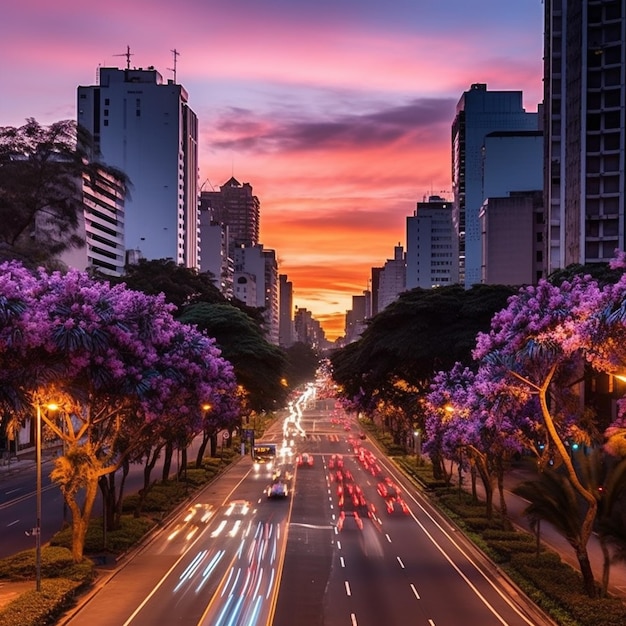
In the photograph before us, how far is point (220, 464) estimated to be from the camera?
74.6 m

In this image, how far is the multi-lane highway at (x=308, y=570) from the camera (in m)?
25.5

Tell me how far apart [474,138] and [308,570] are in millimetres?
154998

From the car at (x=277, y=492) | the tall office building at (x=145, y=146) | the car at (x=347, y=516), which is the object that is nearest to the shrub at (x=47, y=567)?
the car at (x=347, y=516)

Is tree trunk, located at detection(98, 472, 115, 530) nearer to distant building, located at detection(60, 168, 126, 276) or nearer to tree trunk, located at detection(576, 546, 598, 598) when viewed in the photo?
tree trunk, located at detection(576, 546, 598, 598)

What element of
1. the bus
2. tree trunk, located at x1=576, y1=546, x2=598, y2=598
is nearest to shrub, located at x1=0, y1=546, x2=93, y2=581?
tree trunk, located at x1=576, y1=546, x2=598, y2=598

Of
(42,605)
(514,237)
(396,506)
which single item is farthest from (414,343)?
(514,237)

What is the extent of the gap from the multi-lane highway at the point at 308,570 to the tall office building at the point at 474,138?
12089cm

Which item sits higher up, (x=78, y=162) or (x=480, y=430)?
(x=78, y=162)

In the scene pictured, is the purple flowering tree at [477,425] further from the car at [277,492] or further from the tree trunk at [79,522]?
the tree trunk at [79,522]

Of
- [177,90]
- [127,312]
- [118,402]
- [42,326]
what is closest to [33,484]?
[118,402]

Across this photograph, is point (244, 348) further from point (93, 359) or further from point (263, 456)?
point (93, 359)

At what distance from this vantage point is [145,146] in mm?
176250

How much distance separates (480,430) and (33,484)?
36.0 metres

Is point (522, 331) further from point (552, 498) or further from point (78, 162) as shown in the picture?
point (78, 162)
